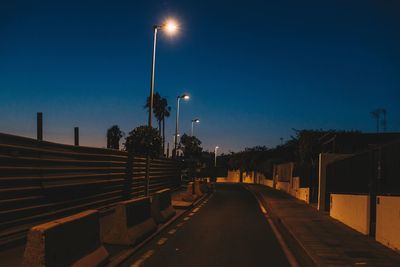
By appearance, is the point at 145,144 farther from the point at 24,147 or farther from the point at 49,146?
the point at 24,147

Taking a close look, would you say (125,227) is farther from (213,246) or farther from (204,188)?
(204,188)

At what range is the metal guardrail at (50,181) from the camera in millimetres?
10875

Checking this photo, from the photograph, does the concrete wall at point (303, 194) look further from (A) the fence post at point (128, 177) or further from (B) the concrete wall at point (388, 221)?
(B) the concrete wall at point (388, 221)

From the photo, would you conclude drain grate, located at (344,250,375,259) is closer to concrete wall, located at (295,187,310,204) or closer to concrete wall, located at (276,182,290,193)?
concrete wall, located at (295,187,310,204)

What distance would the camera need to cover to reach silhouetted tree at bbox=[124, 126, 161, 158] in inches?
1073

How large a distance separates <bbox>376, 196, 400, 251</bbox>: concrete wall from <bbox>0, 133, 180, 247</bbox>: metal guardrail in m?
8.16

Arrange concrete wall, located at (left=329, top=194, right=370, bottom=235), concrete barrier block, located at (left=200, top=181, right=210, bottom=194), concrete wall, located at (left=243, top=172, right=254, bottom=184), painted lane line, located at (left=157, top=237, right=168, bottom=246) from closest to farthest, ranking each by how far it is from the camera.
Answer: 1. painted lane line, located at (left=157, top=237, right=168, bottom=246)
2. concrete wall, located at (left=329, top=194, right=370, bottom=235)
3. concrete barrier block, located at (left=200, top=181, right=210, bottom=194)
4. concrete wall, located at (left=243, top=172, right=254, bottom=184)

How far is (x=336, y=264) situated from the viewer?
9.69 meters

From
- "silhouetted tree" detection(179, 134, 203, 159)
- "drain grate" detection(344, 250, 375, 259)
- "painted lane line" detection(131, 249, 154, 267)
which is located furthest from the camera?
"silhouetted tree" detection(179, 134, 203, 159)

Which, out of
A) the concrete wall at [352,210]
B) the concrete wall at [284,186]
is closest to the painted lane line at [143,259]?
the concrete wall at [352,210]

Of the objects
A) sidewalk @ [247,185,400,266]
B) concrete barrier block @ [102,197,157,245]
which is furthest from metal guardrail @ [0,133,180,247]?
sidewalk @ [247,185,400,266]

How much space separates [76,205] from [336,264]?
8763 millimetres

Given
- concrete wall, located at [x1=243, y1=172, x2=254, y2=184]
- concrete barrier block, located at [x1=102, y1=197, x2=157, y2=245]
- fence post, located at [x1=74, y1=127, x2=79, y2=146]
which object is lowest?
concrete wall, located at [x1=243, y1=172, x2=254, y2=184]

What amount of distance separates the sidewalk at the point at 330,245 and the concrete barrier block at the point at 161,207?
375cm
